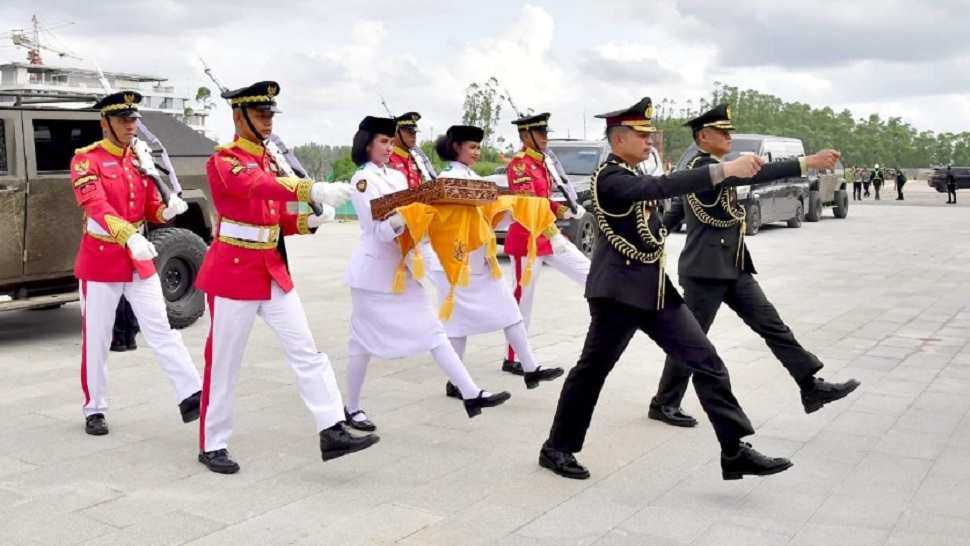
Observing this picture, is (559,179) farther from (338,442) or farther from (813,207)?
(813,207)

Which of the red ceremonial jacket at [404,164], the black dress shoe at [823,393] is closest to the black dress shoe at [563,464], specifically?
the black dress shoe at [823,393]

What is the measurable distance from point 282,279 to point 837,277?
10.3 m

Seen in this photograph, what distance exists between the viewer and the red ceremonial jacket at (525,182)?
7.73 meters

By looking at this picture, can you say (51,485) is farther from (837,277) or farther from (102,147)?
(837,277)

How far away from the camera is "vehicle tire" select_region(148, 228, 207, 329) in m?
9.33

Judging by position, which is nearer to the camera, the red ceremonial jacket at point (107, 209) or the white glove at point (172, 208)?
the red ceremonial jacket at point (107, 209)

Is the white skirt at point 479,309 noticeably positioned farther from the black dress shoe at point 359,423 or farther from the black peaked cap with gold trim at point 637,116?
the black peaked cap with gold trim at point 637,116

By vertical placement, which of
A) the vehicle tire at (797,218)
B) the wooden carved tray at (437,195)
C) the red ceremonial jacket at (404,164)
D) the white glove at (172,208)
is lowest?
the vehicle tire at (797,218)

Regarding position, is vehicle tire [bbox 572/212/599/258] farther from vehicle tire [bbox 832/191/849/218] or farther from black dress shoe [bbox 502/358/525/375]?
vehicle tire [bbox 832/191/849/218]

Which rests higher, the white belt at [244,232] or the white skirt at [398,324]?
the white belt at [244,232]

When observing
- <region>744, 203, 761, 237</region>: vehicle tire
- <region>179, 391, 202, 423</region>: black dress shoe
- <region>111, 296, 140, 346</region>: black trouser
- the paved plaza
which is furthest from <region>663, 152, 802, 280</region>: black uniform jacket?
<region>744, 203, 761, 237</region>: vehicle tire

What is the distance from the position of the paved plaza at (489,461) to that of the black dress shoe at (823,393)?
201 mm

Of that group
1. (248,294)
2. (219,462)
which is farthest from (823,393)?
(219,462)

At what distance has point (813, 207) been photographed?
84.8 feet
